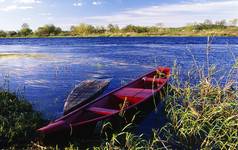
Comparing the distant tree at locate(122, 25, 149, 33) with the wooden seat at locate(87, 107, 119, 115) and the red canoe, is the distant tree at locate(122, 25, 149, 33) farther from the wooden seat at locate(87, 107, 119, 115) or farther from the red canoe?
the wooden seat at locate(87, 107, 119, 115)

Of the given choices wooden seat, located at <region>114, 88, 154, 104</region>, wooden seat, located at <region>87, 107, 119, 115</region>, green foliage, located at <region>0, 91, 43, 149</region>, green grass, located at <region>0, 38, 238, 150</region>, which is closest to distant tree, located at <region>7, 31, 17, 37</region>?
wooden seat, located at <region>114, 88, 154, 104</region>

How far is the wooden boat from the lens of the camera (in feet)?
43.5

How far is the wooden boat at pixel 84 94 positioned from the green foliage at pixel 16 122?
1.93 metres

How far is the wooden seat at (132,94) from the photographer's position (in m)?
12.3

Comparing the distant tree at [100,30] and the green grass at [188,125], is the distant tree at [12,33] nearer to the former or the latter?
the distant tree at [100,30]

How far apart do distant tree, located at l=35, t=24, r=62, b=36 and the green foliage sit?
316ft

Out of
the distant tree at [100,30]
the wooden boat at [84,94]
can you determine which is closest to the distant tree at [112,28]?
the distant tree at [100,30]

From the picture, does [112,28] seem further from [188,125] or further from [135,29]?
[188,125]

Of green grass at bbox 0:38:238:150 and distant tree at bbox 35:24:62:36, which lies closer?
green grass at bbox 0:38:238:150

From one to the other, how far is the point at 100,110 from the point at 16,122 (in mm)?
2490

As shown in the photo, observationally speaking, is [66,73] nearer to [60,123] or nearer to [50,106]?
[50,106]

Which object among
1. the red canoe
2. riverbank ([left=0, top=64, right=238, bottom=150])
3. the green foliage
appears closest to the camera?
riverbank ([left=0, top=64, right=238, bottom=150])

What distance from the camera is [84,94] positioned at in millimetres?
14789

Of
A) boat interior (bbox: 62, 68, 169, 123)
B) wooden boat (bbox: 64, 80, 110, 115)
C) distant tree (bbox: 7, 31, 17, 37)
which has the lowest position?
wooden boat (bbox: 64, 80, 110, 115)
